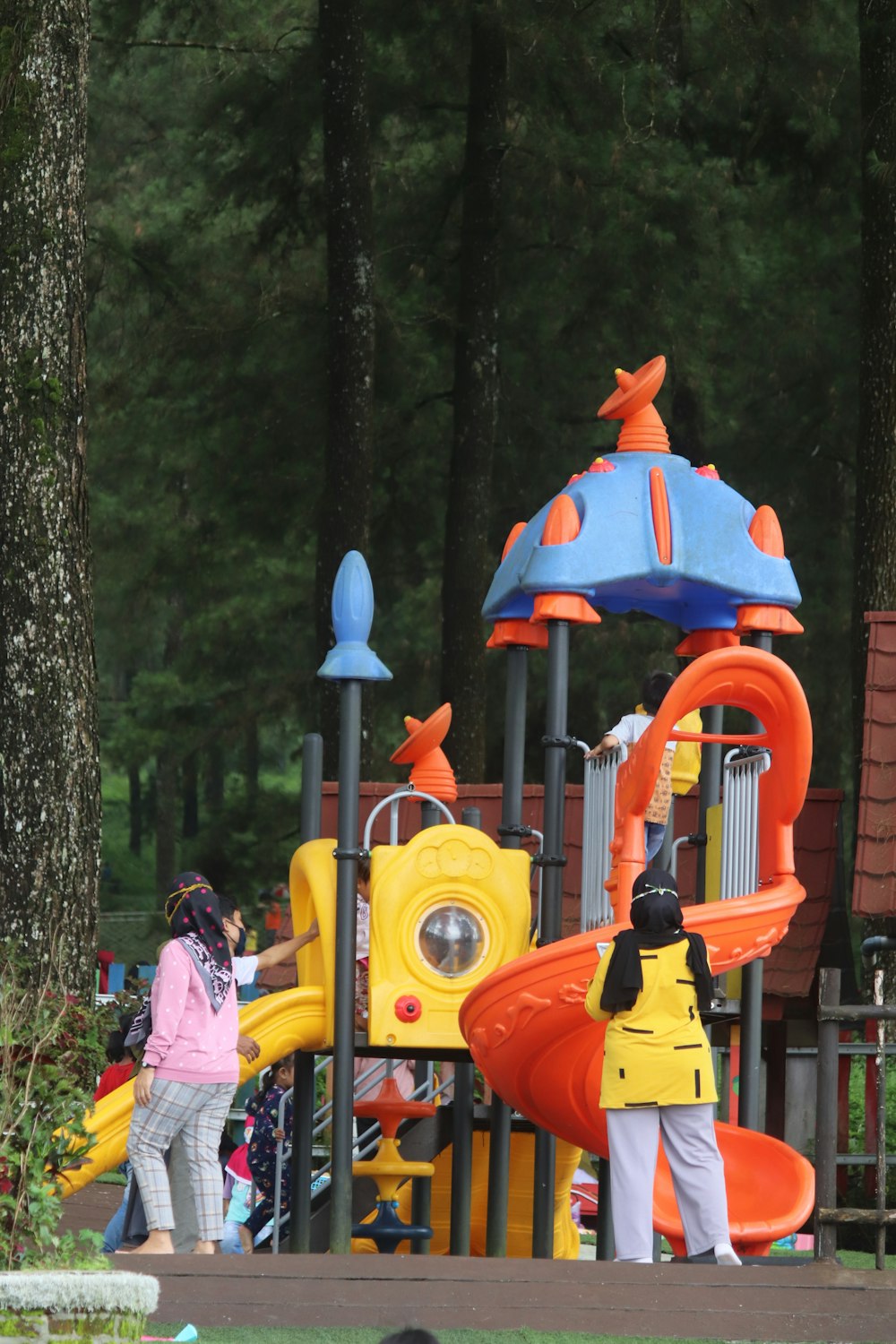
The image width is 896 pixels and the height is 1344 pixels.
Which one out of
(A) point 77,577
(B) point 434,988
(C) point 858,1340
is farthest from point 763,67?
(C) point 858,1340

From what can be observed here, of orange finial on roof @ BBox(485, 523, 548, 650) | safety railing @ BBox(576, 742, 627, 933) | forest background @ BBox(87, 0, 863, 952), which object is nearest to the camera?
safety railing @ BBox(576, 742, 627, 933)

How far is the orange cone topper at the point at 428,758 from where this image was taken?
10.6 m

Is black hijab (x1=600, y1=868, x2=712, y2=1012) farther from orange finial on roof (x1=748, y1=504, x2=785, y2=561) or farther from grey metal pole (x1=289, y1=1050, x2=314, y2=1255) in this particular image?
orange finial on roof (x1=748, y1=504, x2=785, y2=561)

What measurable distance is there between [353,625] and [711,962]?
6.96 ft

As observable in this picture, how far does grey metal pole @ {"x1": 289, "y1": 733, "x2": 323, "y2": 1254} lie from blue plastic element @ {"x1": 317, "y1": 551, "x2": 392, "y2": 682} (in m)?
0.80

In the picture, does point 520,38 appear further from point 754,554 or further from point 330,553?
point 754,554

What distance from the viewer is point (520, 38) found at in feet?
54.9

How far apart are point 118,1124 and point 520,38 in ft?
36.8

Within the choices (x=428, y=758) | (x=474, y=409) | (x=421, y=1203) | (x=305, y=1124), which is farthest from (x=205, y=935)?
(x=474, y=409)

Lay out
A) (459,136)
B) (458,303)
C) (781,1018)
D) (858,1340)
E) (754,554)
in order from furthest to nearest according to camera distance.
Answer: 1. (459,136)
2. (458,303)
3. (781,1018)
4. (754,554)
5. (858,1340)

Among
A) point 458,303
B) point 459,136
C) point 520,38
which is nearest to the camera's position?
point 520,38

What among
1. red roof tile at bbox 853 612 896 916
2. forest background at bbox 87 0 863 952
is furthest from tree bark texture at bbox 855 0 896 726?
red roof tile at bbox 853 612 896 916

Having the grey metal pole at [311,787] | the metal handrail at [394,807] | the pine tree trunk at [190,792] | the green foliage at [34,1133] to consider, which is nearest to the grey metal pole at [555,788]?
the metal handrail at [394,807]

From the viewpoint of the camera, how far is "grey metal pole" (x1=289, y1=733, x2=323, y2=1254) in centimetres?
927
